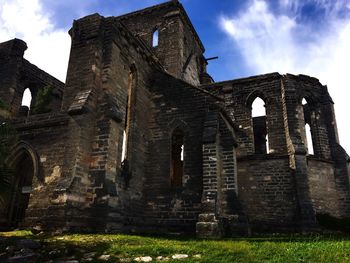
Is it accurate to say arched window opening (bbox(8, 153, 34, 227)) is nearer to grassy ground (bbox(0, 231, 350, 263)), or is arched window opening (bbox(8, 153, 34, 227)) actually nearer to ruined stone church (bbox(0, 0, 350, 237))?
ruined stone church (bbox(0, 0, 350, 237))

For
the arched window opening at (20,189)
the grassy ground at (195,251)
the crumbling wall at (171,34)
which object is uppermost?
the crumbling wall at (171,34)

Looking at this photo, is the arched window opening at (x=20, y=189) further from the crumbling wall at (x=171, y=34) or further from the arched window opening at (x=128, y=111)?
the crumbling wall at (x=171, y=34)

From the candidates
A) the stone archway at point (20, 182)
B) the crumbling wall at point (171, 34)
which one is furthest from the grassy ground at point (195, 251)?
the crumbling wall at point (171, 34)

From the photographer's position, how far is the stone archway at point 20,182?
12.5m

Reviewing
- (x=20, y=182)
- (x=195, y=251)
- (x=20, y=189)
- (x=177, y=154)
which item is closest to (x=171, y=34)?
(x=177, y=154)

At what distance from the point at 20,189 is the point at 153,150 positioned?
5.75m

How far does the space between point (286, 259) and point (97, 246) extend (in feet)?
13.6

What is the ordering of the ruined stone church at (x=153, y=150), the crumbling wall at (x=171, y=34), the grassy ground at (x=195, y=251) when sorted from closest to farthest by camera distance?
1. the grassy ground at (x=195, y=251)
2. the ruined stone church at (x=153, y=150)
3. the crumbling wall at (x=171, y=34)

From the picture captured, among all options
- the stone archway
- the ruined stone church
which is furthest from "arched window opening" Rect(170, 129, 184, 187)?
the stone archway

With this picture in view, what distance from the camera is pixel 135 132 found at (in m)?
13.6

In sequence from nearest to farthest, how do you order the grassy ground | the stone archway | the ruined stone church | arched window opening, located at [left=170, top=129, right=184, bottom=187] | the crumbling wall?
the grassy ground, the ruined stone church, the stone archway, arched window opening, located at [left=170, top=129, right=184, bottom=187], the crumbling wall

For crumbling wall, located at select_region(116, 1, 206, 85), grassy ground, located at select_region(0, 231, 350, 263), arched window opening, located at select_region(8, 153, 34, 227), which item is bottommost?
grassy ground, located at select_region(0, 231, 350, 263)

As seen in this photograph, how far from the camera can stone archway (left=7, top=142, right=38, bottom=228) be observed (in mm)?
12547

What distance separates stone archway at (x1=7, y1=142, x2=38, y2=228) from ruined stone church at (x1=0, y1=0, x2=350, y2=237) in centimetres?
4
